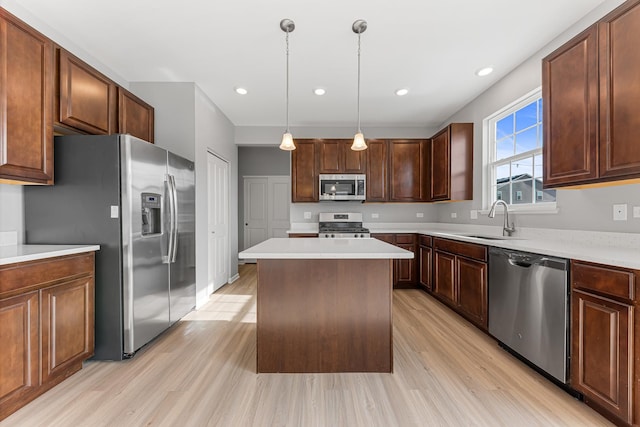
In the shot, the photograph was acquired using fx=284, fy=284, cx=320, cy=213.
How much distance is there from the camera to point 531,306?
2027mm

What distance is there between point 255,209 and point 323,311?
4925 mm

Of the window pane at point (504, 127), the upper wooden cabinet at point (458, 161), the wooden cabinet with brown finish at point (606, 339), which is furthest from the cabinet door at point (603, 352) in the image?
the upper wooden cabinet at point (458, 161)

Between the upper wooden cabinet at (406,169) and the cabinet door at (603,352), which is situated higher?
the upper wooden cabinet at (406,169)

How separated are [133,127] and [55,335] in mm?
2080

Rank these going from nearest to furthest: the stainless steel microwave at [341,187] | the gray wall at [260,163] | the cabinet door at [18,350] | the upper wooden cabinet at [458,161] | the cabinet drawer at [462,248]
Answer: the cabinet door at [18,350] < the cabinet drawer at [462,248] < the upper wooden cabinet at [458,161] < the stainless steel microwave at [341,187] < the gray wall at [260,163]

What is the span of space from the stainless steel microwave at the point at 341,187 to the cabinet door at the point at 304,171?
148mm

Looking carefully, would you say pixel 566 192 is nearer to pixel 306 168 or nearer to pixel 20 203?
pixel 306 168

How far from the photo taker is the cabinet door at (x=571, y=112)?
1.83m

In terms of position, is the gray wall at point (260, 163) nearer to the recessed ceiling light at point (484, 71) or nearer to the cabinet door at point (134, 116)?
the cabinet door at point (134, 116)

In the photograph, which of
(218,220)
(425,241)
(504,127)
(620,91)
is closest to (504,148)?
(504,127)

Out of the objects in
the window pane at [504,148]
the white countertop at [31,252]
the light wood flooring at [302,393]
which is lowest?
the light wood flooring at [302,393]

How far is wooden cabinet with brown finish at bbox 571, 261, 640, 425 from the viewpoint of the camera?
4.62 ft

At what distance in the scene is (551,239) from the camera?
2498 millimetres

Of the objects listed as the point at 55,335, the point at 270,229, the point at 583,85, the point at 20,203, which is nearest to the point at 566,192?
the point at 583,85
